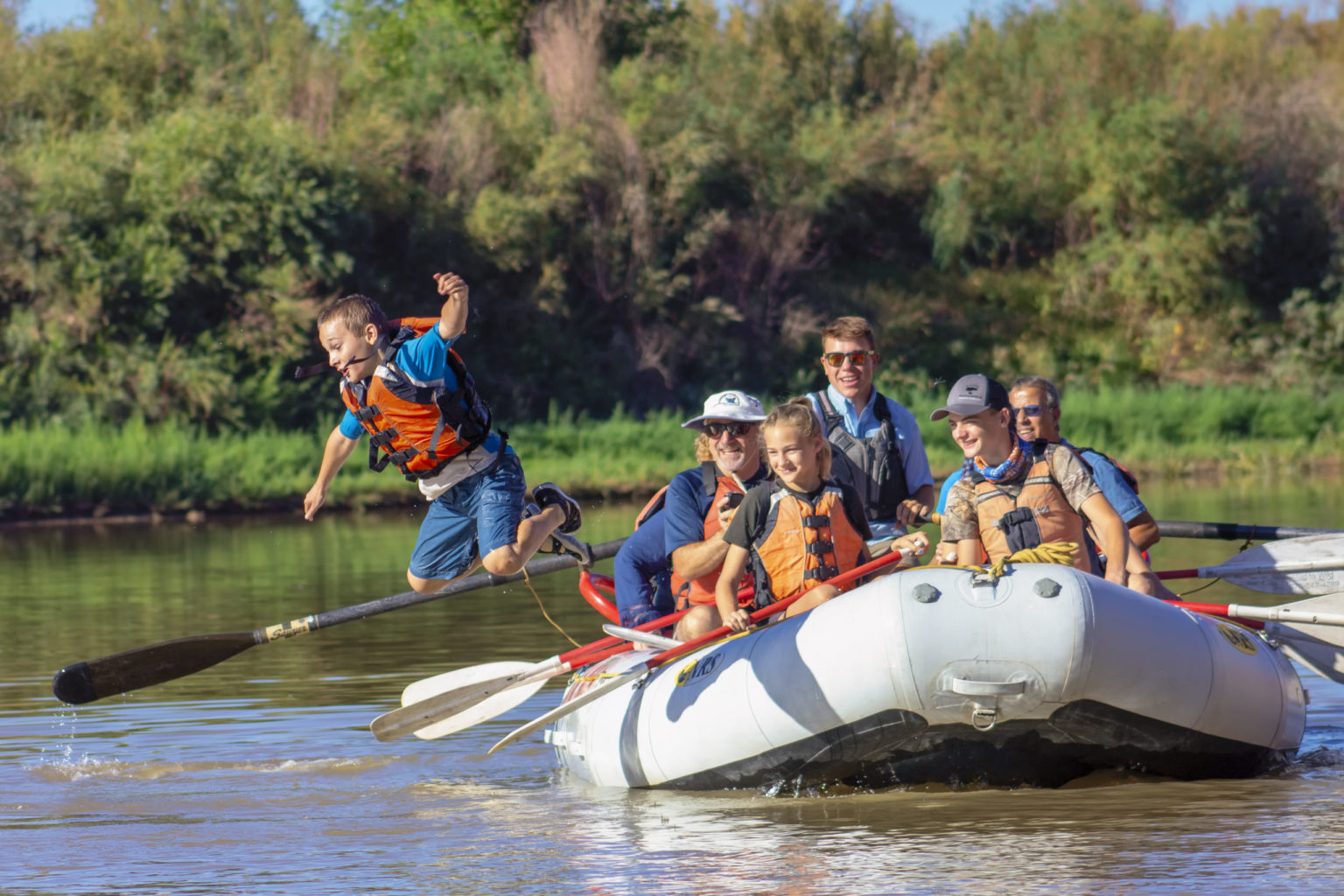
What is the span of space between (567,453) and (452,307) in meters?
17.4

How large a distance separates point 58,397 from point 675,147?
10.1 m

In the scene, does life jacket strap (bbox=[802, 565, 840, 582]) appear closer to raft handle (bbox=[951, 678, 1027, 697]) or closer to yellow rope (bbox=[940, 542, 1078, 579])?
yellow rope (bbox=[940, 542, 1078, 579])

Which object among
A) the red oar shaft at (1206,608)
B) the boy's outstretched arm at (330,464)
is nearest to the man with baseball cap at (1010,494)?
the red oar shaft at (1206,608)

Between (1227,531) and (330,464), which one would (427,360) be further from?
(1227,531)

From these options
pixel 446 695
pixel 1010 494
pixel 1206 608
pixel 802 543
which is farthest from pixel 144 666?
pixel 1206 608

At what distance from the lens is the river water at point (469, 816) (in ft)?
16.7

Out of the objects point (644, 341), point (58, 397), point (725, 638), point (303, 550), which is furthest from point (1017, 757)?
point (644, 341)

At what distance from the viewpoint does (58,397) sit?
79.4 ft

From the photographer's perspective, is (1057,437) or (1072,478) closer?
(1072,478)

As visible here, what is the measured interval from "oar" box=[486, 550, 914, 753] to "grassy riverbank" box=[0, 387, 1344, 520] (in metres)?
15.0

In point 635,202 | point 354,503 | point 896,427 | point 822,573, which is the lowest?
point 354,503

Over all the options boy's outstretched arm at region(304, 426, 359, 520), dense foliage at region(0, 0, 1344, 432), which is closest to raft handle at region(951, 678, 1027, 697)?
boy's outstretched arm at region(304, 426, 359, 520)

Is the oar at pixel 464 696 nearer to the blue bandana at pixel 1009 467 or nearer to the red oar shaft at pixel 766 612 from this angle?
the red oar shaft at pixel 766 612

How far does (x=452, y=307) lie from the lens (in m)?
6.39
